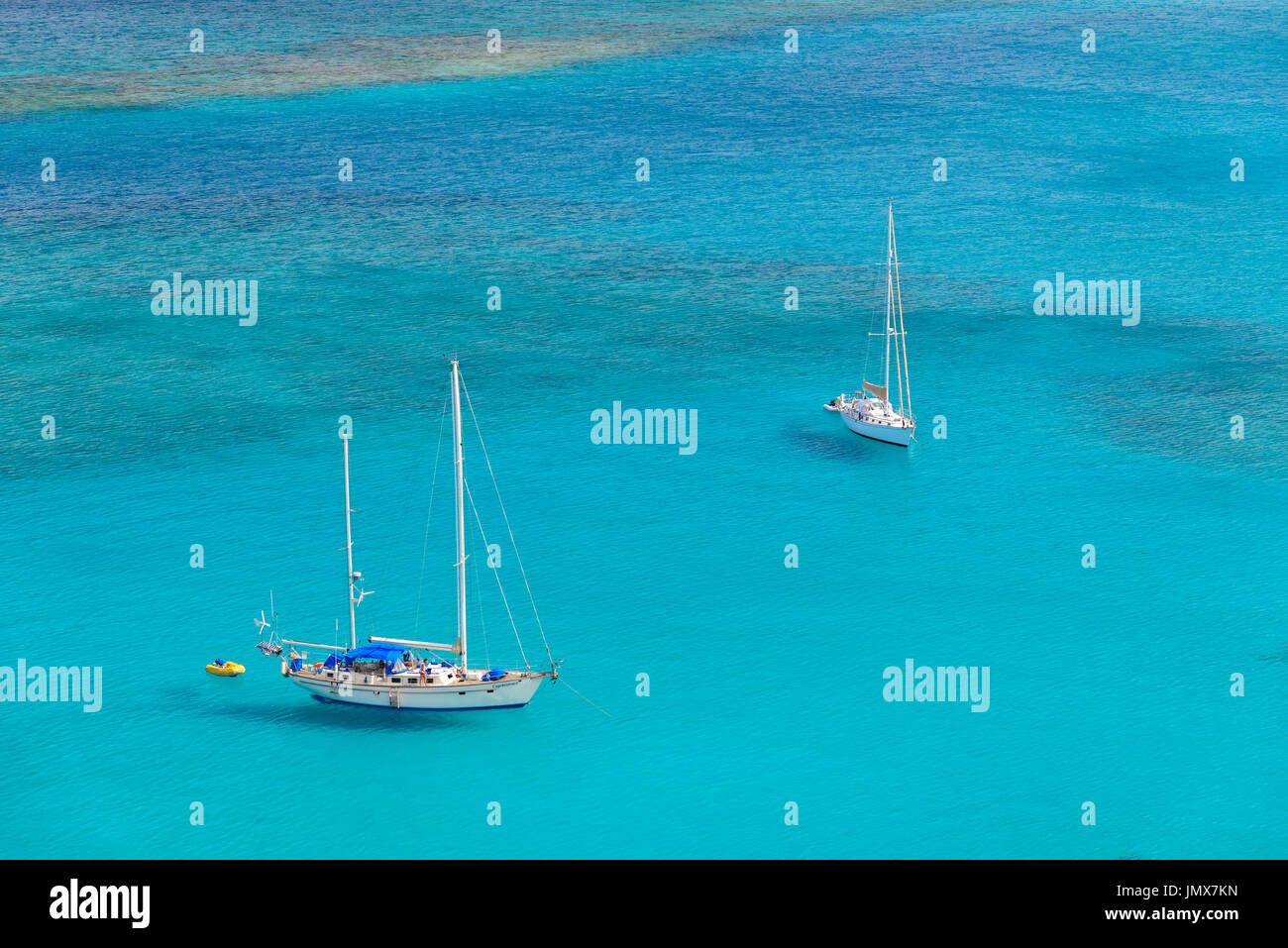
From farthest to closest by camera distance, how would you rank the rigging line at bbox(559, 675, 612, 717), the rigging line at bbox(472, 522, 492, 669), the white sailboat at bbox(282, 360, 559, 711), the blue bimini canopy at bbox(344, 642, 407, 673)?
1. the rigging line at bbox(472, 522, 492, 669)
2. the rigging line at bbox(559, 675, 612, 717)
3. the white sailboat at bbox(282, 360, 559, 711)
4. the blue bimini canopy at bbox(344, 642, 407, 673)

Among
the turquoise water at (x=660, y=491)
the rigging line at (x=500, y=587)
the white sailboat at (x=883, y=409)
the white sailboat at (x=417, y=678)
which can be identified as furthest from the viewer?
the white sailboat at (x=883, y=409)

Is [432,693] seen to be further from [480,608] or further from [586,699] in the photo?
[480,608]

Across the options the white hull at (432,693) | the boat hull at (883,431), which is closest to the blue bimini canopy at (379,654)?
the white hull at (432,693)

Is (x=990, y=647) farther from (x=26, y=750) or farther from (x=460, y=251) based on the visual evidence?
(x=460, y=251)

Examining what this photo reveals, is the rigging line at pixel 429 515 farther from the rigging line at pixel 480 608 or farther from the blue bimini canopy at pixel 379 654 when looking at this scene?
the blue bimini canopy at pixel 379 654

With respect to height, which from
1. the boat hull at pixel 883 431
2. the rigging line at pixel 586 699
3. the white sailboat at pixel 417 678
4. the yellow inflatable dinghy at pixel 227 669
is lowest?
the rigging line at pixel 586 699

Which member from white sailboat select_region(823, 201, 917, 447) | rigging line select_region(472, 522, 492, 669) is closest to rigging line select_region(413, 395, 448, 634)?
rigging line select_region(472, 522, 492, 669)

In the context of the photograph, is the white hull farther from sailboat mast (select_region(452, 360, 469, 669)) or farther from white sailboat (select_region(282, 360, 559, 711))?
sailboat mast (select_region(452, 360, 469, 669))
